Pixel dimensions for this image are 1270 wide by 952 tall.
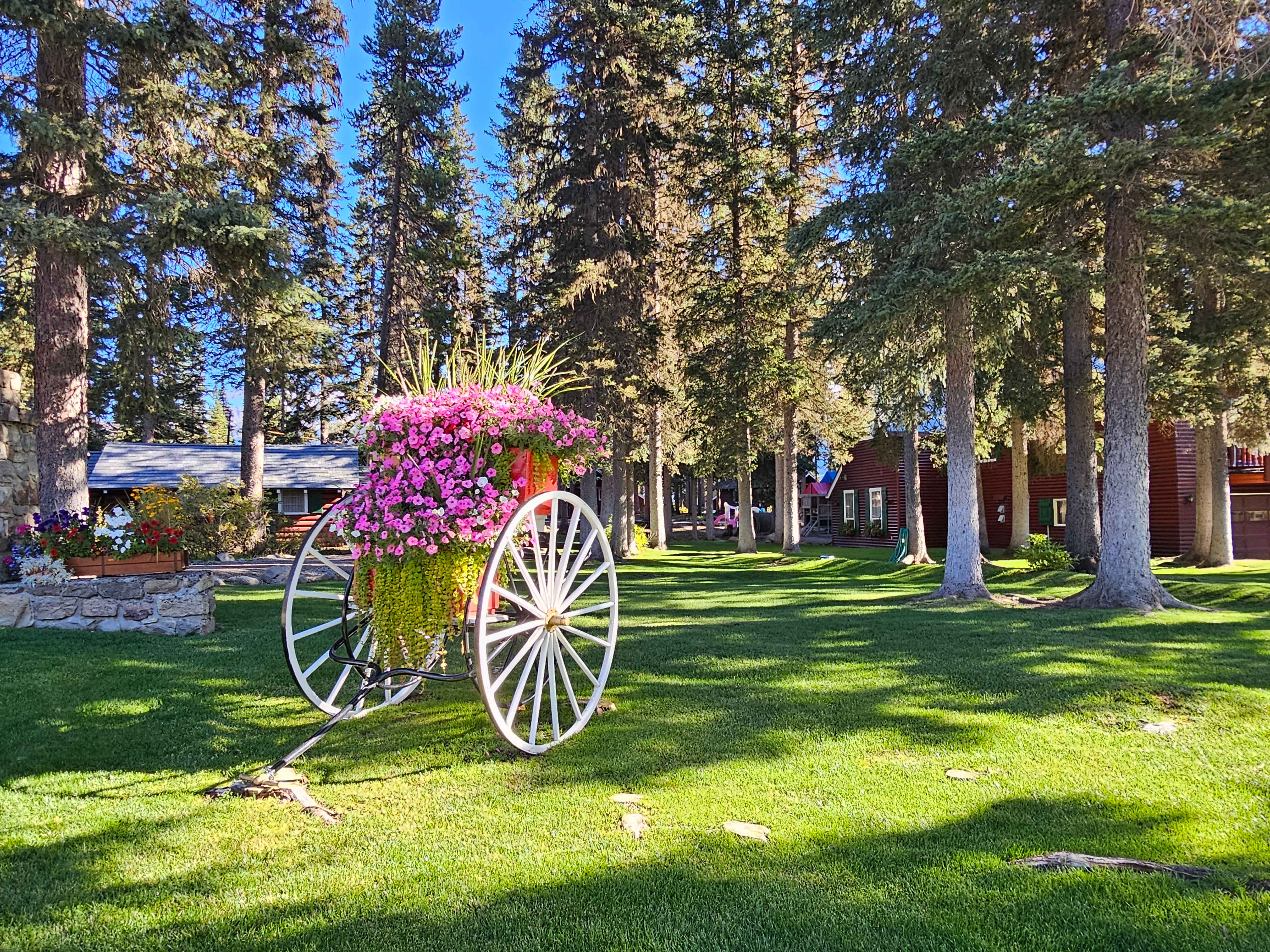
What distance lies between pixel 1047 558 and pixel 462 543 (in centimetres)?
1404

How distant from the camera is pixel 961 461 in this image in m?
11.1

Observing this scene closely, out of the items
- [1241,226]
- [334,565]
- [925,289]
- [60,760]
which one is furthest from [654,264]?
[60,760]

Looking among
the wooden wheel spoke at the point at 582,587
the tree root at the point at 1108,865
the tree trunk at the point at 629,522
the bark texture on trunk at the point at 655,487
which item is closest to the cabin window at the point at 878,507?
the bark texture on trunk at the point at 655,487

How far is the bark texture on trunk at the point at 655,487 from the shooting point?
2478cm

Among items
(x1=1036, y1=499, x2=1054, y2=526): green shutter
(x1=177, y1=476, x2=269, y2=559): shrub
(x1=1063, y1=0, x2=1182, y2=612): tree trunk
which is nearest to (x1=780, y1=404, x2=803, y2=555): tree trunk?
Result: (x1=1036, y1=499, x2=1054, y2=526): green shutter

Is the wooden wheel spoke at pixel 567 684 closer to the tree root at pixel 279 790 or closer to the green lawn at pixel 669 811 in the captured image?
the green lawn at pixel 669 811

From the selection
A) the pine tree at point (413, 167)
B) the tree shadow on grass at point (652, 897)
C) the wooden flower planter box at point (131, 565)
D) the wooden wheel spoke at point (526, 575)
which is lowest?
the tree shadow on grass at point (652, 897)

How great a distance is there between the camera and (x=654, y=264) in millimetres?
20391

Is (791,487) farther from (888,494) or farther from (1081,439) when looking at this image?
(888,494)

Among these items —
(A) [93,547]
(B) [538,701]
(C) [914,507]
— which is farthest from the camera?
(C) [914,507]

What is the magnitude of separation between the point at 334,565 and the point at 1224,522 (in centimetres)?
1813

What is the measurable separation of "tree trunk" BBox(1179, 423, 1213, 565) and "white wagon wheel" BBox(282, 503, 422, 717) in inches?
669

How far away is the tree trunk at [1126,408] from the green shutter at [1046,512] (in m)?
16.1

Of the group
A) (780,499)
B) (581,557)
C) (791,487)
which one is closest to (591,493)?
(780,499)
